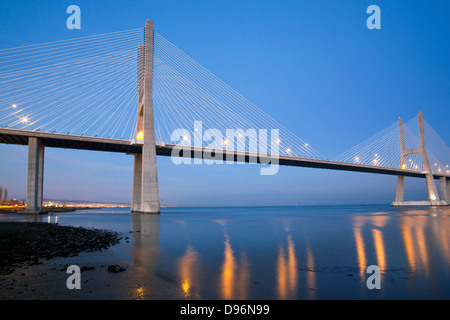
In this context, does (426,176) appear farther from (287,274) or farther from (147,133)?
(287,274)

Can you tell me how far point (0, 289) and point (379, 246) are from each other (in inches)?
545

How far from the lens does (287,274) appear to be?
7578 mm

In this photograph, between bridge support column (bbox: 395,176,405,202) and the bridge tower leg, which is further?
bridge support column (bbox: 395,176,405,202)

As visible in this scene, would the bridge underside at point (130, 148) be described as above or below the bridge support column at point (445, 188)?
above

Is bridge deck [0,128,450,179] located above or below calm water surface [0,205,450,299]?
above

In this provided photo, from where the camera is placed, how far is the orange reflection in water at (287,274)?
236 inches

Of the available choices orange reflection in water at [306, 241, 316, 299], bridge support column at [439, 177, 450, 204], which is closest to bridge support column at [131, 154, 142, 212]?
orange reflection in water at [306, 241, 316, 299]

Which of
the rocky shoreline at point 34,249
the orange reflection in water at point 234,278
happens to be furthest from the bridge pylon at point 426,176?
the rocky shoreline at point 34,249

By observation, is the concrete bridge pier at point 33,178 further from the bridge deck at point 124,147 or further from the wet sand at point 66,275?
the wet sand at point 66,275

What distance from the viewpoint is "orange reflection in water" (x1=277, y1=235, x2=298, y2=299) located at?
19.6 feet

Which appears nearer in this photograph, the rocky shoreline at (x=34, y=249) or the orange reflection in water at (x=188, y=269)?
the orange reflection in water at (x=188, y=269)

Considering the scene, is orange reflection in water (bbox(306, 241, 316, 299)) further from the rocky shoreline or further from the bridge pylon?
the bridge pylon

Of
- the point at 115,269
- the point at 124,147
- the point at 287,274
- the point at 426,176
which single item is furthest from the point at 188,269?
the point at 426,176
